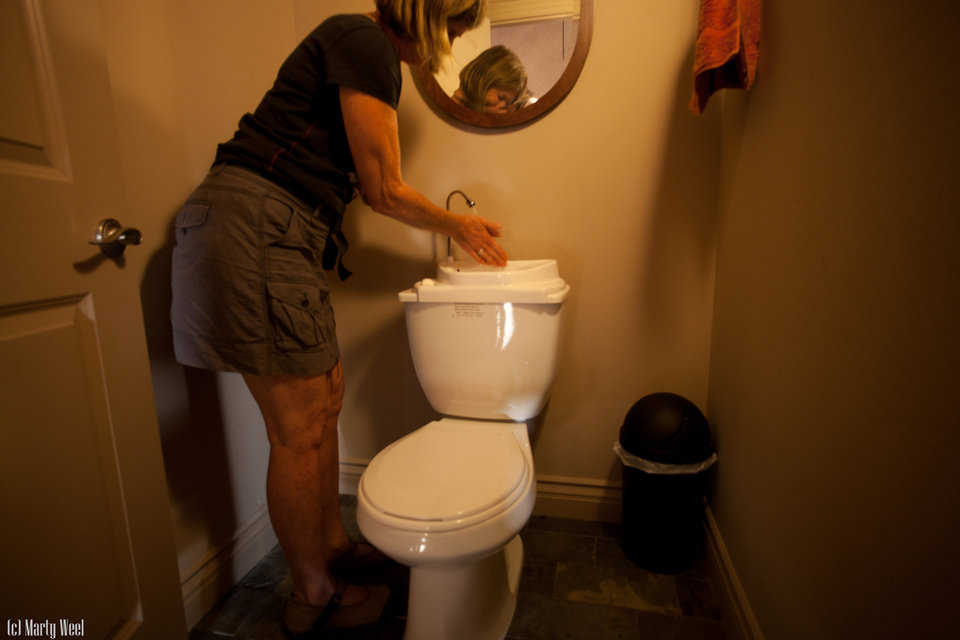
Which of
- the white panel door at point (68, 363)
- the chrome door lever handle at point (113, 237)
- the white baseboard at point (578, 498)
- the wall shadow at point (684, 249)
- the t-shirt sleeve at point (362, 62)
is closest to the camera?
the white panel door at point (68, 363)

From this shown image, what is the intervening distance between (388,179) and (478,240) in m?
0.26

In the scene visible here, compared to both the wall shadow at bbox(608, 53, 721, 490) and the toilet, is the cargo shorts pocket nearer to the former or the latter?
the toilet

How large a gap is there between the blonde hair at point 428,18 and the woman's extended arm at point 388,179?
187 mm

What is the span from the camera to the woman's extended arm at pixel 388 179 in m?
0.85

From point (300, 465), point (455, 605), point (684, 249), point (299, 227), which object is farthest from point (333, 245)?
point (684, 249)

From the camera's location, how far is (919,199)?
0.48m

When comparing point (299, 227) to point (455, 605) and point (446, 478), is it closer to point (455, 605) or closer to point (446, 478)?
point (446, 478)

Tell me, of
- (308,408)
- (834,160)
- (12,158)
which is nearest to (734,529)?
(834,160)

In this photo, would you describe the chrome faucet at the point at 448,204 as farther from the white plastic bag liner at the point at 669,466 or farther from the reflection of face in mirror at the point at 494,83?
the white plastic bag liner at the point at 669,466

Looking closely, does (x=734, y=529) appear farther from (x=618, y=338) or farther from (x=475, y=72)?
(x=475, y=72)

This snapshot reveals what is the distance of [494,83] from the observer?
4.11 feet

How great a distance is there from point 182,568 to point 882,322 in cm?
141

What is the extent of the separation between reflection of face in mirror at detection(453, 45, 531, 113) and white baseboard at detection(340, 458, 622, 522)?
3.78 ft

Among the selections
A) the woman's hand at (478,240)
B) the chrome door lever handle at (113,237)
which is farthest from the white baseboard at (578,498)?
the chrome door lever handle at (113,237)
